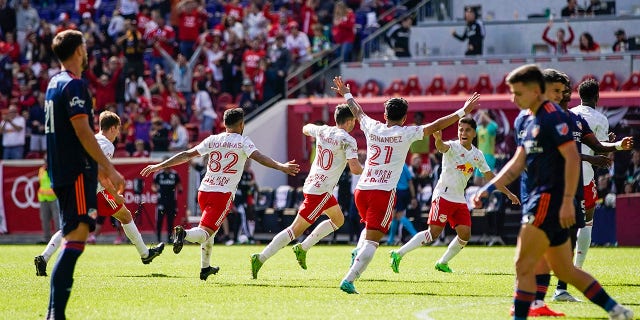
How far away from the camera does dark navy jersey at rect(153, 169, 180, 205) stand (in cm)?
2680

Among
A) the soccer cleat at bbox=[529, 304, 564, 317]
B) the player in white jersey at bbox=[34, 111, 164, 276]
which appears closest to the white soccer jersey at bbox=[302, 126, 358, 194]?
the player in white jersey at bbox=[34, 111, 164, 276]

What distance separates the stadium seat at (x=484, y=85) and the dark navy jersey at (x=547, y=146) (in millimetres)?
20125

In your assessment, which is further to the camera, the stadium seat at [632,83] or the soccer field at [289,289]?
the stadium seat at [632,83]

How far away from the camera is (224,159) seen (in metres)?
14.2

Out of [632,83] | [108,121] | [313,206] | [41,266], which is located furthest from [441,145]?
[632,83]

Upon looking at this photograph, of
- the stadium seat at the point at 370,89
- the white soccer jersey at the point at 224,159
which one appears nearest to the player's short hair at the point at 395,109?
the white soccer jersey at the point at 224,159

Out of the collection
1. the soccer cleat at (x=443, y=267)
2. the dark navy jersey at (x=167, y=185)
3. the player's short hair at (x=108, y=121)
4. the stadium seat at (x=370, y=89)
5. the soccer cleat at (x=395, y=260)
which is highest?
the player's short hair at (x=108, y=121)

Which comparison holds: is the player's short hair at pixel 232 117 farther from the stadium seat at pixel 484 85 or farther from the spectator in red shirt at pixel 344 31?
the spectator in red shirt at pixel 344 31

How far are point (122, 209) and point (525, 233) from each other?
8.09 meters

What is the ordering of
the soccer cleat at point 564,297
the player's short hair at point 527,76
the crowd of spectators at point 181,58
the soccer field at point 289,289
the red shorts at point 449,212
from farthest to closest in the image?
the crowd of spectators at point 181,58, the red shorts at point 449,212, the soccer cleat at point 564,297, the soccer field at point 289,289, the player's short hair at point 527,76

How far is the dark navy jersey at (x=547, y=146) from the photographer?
28.3ft

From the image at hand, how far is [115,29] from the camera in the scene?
34438 mm

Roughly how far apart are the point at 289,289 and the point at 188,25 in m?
21.4

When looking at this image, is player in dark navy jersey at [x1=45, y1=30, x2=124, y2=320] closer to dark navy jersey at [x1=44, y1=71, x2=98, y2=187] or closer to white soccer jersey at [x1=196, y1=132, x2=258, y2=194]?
dark navy jersey at [x1=44, y1=71, x2=98, y2=187]
